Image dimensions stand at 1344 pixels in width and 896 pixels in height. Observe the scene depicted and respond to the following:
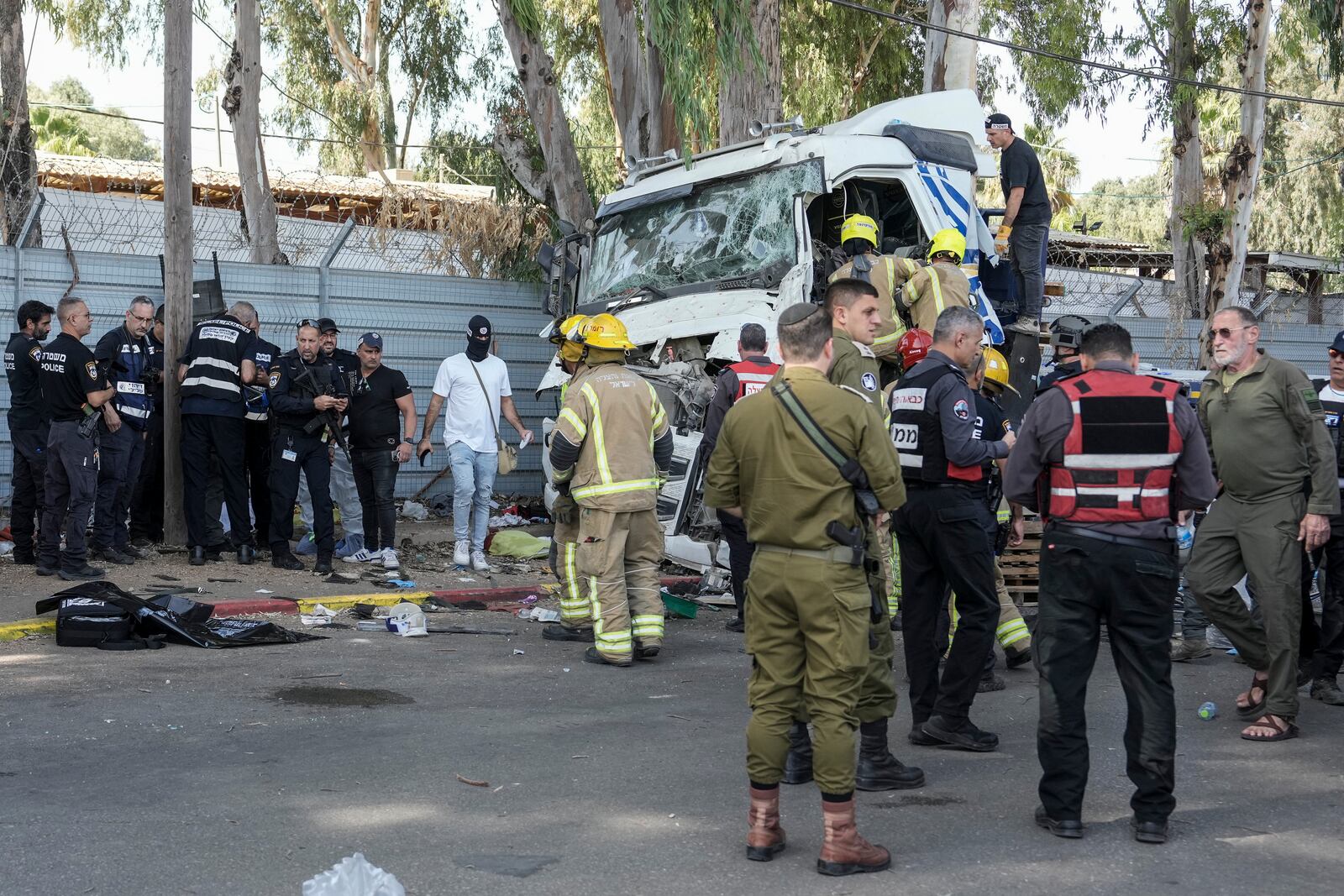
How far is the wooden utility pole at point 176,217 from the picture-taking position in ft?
36.5

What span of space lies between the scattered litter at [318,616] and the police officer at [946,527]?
174 inches

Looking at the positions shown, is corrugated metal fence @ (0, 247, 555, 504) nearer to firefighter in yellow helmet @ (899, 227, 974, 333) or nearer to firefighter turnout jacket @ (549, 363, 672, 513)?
firefighter in yellow helmet @ (899, 227, 974, 333)

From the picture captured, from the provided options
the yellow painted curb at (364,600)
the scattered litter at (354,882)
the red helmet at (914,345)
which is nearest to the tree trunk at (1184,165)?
the red helmet at (914,345)

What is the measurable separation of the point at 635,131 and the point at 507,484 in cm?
429

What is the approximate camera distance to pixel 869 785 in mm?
5434

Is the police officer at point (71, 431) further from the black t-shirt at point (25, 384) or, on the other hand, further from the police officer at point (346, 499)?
the police officer at point (346, 499)

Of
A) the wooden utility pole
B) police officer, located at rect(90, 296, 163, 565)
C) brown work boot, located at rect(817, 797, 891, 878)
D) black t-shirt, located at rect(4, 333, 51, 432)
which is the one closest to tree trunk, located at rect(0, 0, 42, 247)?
the wooden utility pole

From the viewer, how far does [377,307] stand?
1416 cm

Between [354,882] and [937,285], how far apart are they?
6.30 m

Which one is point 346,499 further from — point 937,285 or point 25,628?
point 937,285

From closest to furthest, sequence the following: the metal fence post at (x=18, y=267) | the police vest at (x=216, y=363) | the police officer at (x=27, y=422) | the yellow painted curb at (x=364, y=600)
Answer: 1. the yellow painted curb at (x=364, y=600)
2. the police officer at (x=27, y=422)
3. the police vest at (x=216, y=363)
4. the metal fence post at (x=18, y=267)

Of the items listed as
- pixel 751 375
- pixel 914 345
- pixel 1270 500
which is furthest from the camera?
pixel 914 345

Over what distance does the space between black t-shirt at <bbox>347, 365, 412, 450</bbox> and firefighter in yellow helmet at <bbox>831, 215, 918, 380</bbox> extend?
3.69 m

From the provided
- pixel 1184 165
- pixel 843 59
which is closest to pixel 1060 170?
pixel 1184 165
